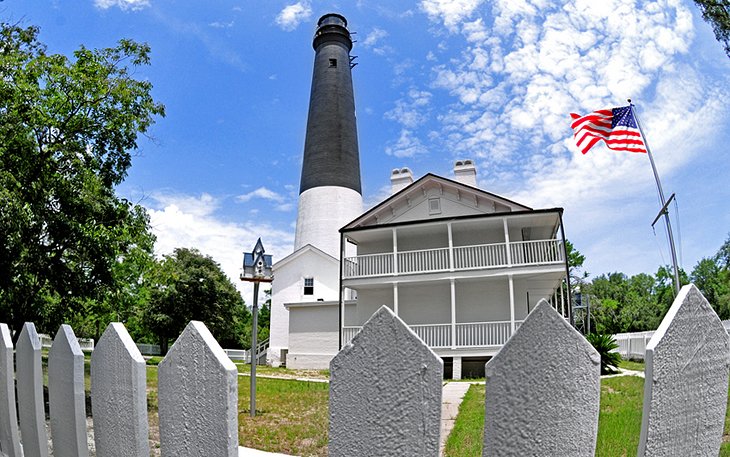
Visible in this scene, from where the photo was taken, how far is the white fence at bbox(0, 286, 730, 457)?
1228mm

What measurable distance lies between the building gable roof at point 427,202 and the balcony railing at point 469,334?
4.56m

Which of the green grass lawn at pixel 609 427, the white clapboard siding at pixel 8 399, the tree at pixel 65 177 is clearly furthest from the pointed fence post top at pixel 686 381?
the tree at pixel 65 177

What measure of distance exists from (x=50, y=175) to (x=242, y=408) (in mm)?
4886

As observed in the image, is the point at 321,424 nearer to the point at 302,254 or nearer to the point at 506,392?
the point at 506,392

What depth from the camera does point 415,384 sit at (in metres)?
1.33

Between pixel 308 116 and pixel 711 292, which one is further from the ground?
pixel 308 116

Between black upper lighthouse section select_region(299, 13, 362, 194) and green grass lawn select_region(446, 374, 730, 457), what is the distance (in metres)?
18.2

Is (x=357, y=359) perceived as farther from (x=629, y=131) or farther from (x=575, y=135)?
(x=629, y=131)

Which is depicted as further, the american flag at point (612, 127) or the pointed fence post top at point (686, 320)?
the american flag at point (612, 127)

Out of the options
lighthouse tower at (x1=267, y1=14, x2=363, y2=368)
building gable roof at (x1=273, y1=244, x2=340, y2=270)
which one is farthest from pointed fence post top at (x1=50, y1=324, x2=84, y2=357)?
building gable roof at (x1=273, y1=244, x2=340, y2=270)

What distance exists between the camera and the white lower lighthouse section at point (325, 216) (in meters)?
25.7

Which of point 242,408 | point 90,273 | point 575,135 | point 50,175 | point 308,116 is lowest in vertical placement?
point 242,408

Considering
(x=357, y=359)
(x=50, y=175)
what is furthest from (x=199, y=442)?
(x=50, y=175)

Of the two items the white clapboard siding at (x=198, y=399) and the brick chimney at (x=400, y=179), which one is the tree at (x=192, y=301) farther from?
the white clapboard siding at (x=198, y=399)
